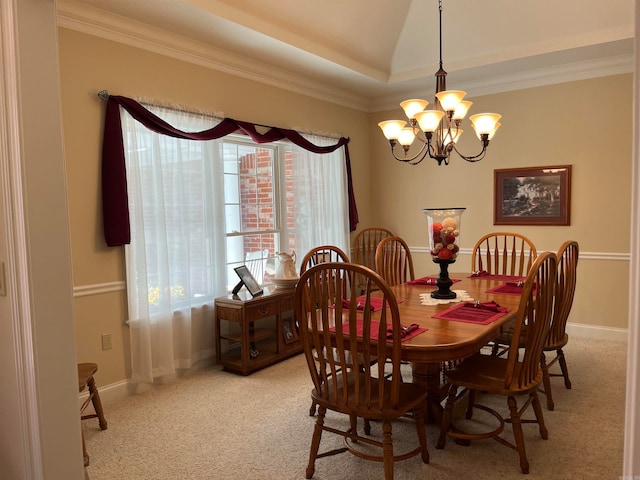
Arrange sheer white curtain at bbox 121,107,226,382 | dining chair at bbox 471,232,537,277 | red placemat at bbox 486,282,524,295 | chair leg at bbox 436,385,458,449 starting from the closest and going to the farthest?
chair leg at bbox 436,385,458,449
red placemat at bbox 486,282,524,295
sheer white curtain at bbox 121,107,226,382
dining chair at bbox 471,232,537,277

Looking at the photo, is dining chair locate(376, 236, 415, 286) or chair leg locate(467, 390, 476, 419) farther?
dining chair locate(376, 236, 415, 286)

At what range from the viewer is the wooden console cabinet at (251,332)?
12.4ft

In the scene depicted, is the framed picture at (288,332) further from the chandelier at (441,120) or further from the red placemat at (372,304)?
the chandelier at (441,120)

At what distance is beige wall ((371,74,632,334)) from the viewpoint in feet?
14.5

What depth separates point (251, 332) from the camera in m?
3.87

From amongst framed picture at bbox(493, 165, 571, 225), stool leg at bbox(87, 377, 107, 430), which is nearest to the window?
stool leg at bbox(87, 377, 107, 430)

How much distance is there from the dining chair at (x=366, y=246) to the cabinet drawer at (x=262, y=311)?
5.90 feet

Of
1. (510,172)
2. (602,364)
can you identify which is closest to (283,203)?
(510,172)

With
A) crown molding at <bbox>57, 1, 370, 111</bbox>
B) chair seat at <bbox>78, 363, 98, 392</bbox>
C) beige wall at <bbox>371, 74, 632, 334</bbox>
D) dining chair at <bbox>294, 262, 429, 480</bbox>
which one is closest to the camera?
dining chair at <bbox>294, 262, 429, 480</bbox>

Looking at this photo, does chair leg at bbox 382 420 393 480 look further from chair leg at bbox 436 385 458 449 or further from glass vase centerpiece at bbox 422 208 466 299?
glass vase centerpiece at bbox 422 208 466 299

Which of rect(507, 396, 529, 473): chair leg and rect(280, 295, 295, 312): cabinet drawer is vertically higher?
rect(280, 295, 295, 312): cabinet drawer

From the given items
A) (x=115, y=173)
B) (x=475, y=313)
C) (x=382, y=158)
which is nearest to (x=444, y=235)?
(x=475, y=313)

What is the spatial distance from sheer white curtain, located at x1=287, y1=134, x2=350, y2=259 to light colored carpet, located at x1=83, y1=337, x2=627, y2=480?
1.71m

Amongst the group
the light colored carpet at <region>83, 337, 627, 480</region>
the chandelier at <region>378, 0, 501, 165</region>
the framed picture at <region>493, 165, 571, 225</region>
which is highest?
the chandelier at <region>378, 0, 501, 165</region>
